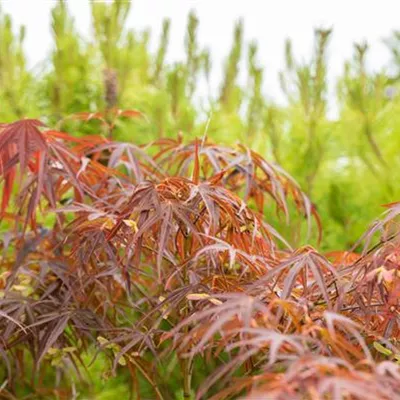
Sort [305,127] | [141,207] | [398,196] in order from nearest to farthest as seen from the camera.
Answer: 1. [141,207]
2. [398,196]
3. [305,127]

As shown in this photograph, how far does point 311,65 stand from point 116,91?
1.89ft

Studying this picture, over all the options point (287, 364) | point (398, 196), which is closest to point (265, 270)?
point (287, 364)

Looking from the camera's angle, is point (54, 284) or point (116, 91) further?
point (116, 91)

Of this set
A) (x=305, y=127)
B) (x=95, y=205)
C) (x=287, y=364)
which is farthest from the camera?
(x=305, y=127)

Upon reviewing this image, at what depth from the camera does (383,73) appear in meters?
2.19

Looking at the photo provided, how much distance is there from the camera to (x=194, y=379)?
6.30 ft

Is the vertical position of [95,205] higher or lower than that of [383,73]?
lower

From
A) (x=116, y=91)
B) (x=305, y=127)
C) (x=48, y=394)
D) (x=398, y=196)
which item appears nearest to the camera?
(x=48, y=394)

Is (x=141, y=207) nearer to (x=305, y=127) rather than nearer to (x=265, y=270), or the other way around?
(x=265, y=270)

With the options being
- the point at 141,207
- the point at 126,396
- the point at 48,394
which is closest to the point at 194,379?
the point at 126,396

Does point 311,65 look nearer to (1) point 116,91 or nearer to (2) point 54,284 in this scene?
(1) point 116,91

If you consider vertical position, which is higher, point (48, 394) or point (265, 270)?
point (265, 270)

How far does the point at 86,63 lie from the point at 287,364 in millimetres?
1865

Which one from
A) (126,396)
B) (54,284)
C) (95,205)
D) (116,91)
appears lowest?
(126,396)
